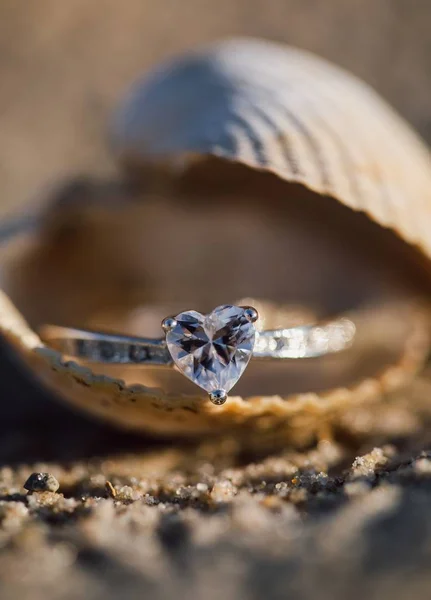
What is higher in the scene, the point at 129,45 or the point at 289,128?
the point at 129,45

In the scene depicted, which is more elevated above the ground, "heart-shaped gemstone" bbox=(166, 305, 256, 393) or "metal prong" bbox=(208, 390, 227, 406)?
"heart-shaped gemstone" bbox=(166, 305, 256, 393)

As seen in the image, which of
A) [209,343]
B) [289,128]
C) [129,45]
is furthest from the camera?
[129,45]

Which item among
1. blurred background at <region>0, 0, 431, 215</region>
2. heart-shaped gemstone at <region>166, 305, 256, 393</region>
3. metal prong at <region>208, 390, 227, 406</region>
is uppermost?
blurred background at <region>0, 0, 431, 215</region>

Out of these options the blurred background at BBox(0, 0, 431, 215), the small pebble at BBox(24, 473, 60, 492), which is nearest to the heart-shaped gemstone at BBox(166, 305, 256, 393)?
the small pebble at BBox(24, 473, 60, 492)

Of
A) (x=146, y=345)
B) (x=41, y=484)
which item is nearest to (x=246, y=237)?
(x=146, y=345)

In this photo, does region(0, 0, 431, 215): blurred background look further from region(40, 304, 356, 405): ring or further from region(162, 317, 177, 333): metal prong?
region(162, 317, 177, 333): metal prong

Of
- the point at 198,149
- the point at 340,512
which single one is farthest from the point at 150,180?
the point at 340,512

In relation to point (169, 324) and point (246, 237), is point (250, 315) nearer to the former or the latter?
point (169, 324)

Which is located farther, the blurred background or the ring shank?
the blurred background

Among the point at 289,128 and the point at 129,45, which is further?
the point at 129,45
